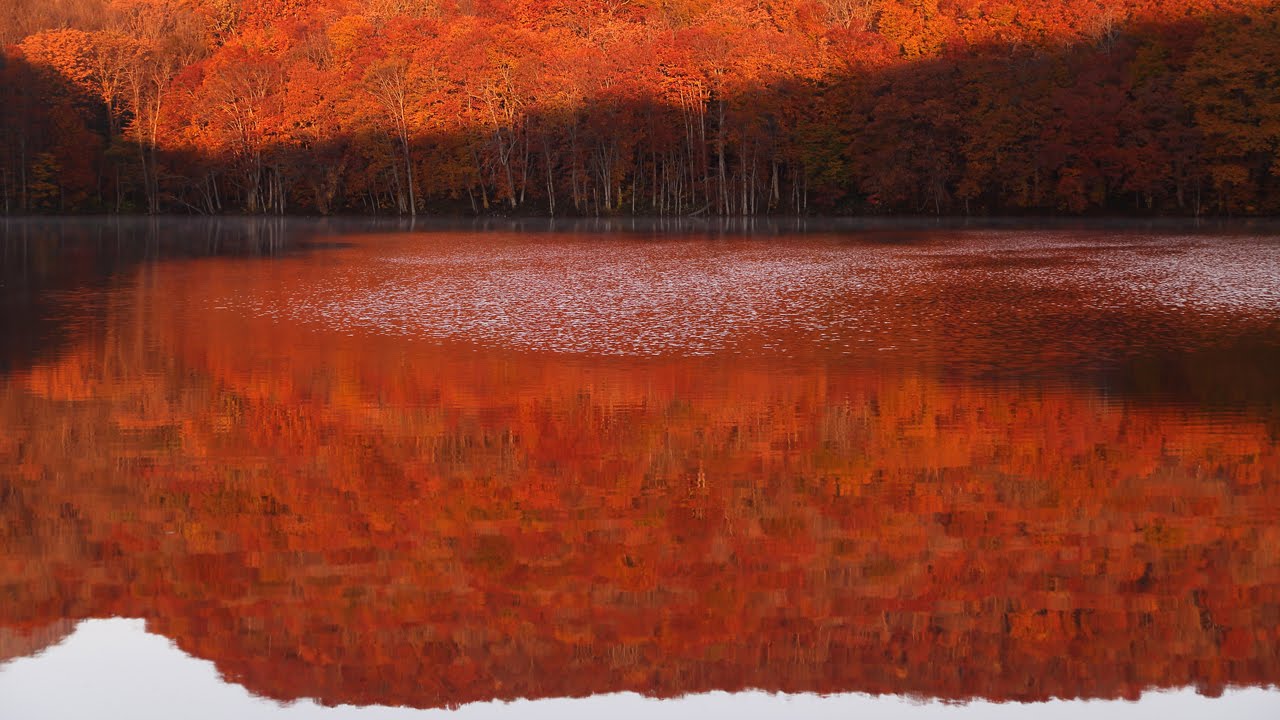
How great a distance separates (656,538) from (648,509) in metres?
0.64

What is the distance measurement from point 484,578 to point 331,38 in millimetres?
84272

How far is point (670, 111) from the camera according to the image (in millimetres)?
71938

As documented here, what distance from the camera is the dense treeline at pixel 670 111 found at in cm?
6031

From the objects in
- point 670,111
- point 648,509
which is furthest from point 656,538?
point 670,111

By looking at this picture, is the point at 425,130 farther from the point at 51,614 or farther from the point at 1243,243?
the point at 51,614

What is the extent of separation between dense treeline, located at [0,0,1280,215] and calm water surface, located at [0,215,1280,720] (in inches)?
1797

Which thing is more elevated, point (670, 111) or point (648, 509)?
point (670, 111)

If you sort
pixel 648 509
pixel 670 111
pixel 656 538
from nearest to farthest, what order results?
pixel 656 538 < pixel 648 509 < pixel 670 111

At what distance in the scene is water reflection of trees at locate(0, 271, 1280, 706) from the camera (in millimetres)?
5410

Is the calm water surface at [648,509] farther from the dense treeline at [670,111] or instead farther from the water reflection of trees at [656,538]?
the dense treeline at [670,111]

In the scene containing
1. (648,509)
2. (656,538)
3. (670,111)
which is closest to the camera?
(656,538)

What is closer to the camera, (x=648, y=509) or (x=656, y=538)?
(x=656, y=538)

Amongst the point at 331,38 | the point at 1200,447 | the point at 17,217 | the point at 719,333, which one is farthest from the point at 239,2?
the point at 1200,447

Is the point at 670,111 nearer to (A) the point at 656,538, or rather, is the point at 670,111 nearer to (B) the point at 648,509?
(B) the point at 648,509
